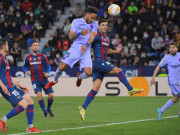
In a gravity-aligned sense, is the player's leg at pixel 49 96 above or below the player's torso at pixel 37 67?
below

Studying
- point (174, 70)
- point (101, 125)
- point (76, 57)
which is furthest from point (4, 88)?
point (174, 70)

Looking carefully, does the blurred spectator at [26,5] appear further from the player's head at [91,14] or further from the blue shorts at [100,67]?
the player's head at [91,14]

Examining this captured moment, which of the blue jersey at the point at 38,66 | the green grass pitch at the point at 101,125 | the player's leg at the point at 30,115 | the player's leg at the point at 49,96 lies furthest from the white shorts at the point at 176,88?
the player's leg at the point at 30,115

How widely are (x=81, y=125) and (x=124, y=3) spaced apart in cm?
1599

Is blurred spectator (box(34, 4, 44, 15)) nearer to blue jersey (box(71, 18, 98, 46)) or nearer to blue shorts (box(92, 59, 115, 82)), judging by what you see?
blue shorts (box(92, 59, 115, 82))

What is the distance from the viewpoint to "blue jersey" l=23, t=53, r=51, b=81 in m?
13.1

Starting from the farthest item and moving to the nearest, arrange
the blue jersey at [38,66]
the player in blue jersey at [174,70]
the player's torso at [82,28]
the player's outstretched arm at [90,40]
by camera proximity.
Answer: the blue jersey at [38,66] < the player in blue jersey at [174,70] < the player's torso at [82,28] < the player's outstretched arm at [90,40]

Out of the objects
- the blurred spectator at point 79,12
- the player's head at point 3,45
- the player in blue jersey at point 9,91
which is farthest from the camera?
the blurred spectator at point 79,12

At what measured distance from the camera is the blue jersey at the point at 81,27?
10906 millimetres

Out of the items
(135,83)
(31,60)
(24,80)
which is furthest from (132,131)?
(24,80)

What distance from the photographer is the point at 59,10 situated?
29203 millimetres

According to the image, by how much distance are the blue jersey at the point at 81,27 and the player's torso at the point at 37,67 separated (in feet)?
7.75

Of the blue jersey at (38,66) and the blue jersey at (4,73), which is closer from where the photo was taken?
the blue jersey at (4,73)

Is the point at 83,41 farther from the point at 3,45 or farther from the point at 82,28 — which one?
the point at 3,45
